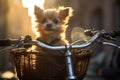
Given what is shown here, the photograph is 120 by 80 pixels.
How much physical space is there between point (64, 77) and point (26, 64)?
348mm

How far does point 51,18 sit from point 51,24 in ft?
0.51

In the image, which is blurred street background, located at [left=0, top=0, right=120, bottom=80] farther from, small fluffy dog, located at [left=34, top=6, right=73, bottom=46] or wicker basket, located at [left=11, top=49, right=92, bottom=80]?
wicker basket, located at [left=11, top=49, right=92, bottom=80]

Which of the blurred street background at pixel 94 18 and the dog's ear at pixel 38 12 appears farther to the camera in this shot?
the blurred street background at pixel 94 18

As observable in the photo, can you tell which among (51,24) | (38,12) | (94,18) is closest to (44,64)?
(51,24)

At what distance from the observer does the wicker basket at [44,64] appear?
4590 millimetres

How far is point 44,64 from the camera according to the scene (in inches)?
182

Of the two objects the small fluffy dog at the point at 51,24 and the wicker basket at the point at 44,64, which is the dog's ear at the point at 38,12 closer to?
the small fluffy dog at the point at 51,24

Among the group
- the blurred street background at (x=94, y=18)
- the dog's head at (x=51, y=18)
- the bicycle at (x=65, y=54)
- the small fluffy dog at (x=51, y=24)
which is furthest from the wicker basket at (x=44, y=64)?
the blurred street background at (x=94, y=18)

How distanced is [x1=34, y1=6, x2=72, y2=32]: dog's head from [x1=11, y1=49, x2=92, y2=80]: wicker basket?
2.08ft

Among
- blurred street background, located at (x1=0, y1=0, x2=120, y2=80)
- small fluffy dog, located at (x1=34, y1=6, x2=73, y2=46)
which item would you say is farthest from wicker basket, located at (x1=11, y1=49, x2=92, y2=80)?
blurred street background, located at (x1=0, y1=0, x2=120, y2=80)

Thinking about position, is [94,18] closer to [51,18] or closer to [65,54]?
[51,18]

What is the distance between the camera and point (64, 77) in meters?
4.69

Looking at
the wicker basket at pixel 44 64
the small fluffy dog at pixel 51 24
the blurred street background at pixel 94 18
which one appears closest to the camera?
the wicker basket at pixel 44 64

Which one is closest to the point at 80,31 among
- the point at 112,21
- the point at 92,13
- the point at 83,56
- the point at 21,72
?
the point at 83,56
